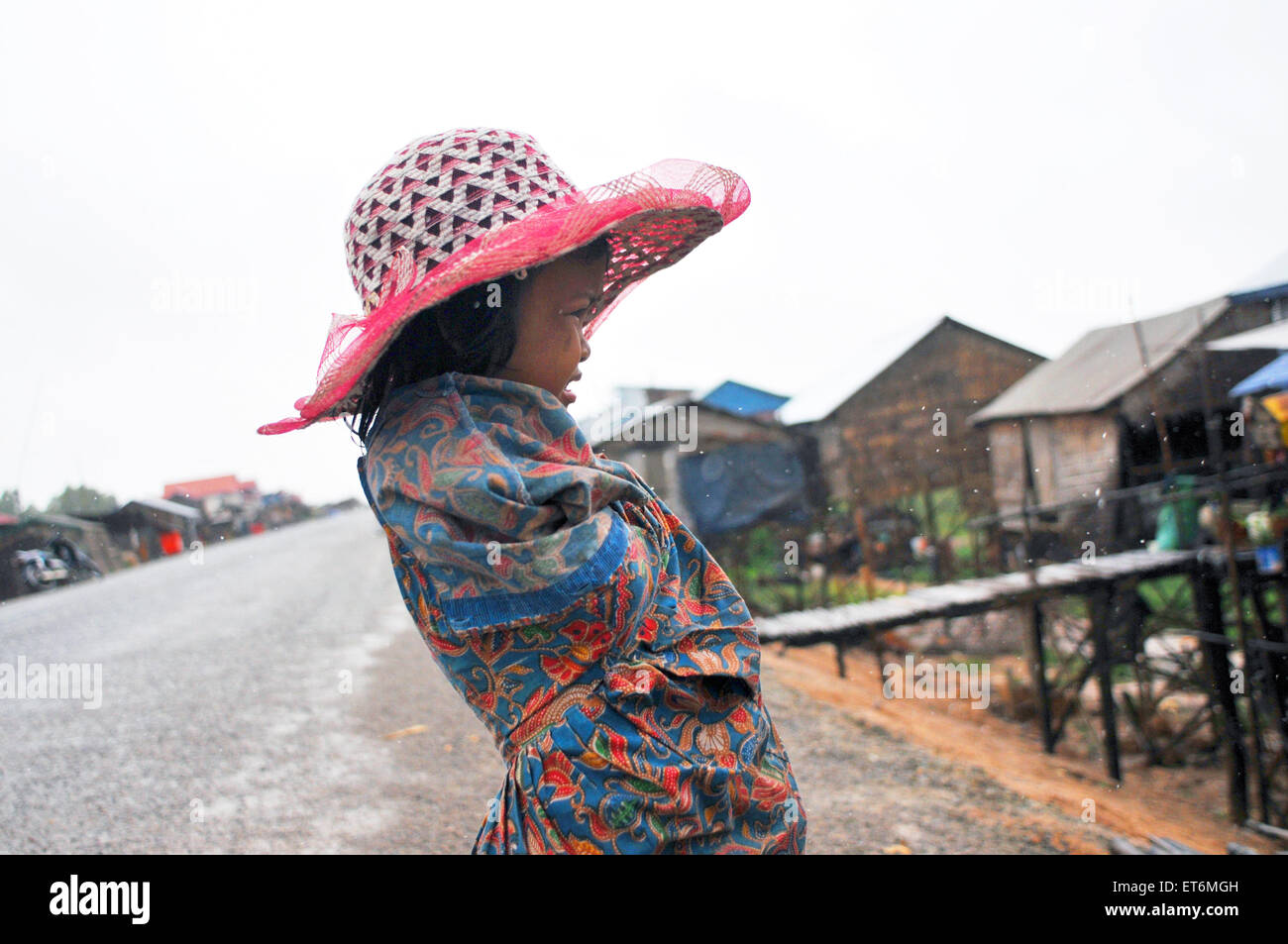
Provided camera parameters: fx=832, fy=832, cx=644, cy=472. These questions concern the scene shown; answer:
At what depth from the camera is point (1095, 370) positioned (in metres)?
11.3

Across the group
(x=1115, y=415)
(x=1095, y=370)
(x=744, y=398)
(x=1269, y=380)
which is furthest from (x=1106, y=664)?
(x=744, y=398)

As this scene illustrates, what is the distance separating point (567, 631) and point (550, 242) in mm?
465

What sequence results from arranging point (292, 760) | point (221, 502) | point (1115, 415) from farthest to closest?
point (221, 502), point (1115, 415), point (292, 760)

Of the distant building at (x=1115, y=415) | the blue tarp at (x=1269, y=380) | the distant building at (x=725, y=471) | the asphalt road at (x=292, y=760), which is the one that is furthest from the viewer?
the distant building at (x=725, y=471)

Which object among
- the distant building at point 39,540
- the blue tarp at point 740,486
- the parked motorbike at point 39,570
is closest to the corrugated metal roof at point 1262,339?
the blue tarp at point 740,486

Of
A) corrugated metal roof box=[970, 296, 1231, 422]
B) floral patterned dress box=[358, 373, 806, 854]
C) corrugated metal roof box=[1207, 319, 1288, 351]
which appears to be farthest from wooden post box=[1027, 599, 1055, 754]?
floral patterned dress box=[358, 373, 806, 854]

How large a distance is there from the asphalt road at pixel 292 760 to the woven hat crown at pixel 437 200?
3.66 metres

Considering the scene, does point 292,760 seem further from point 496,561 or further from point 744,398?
point 744,398

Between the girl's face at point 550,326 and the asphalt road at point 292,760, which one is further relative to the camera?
the asphalt road at point 292,760

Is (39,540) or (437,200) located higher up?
(39,540)

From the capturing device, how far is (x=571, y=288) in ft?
3.67

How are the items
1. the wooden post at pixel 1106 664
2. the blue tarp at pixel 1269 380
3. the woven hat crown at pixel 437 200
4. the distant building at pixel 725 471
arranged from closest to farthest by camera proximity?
the woven hat crown at pixel 437 200 → the blue tarp at pixel 1269 380 → the wooden post at pixel 1106 664 → the distant building at pixel 725 471

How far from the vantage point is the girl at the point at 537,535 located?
94 centimetres

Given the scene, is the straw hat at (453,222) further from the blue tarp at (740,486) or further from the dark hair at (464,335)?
the blue tarp at (740,486)
